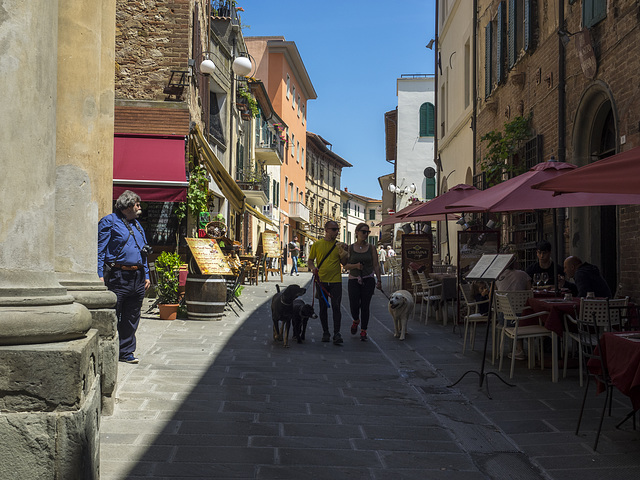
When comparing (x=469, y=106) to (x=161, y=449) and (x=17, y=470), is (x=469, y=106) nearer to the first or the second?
(x=161, y=449)

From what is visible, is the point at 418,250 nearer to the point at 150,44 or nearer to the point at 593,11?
the point at 593,11

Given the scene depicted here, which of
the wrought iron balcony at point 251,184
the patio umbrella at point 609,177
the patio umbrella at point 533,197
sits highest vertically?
the wrought iron balcony at point 251,184

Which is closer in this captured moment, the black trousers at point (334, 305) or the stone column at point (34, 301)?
the stone column at point (34, 301)

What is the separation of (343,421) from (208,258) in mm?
6836

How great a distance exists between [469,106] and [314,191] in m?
38.7

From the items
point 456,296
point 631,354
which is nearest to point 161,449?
point 631,354

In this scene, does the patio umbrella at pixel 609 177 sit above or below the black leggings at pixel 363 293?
above

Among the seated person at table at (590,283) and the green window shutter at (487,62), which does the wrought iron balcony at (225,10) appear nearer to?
the green window shutter at (487,62)

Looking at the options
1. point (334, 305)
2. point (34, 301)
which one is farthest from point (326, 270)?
point (34, 301)

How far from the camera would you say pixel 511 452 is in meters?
4.79

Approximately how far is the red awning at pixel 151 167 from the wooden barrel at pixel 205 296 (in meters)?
2.43

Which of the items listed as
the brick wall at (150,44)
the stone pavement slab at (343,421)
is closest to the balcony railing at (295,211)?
the brick wall at (150,44)

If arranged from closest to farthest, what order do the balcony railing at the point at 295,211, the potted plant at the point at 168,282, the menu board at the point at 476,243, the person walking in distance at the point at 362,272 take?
the person walking in distance at the point at 362,272, the menu board at the point at 476,243, the potted plant at the point at 168,282, the balcony railing at the point at 295,211

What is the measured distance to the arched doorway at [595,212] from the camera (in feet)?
35.7
